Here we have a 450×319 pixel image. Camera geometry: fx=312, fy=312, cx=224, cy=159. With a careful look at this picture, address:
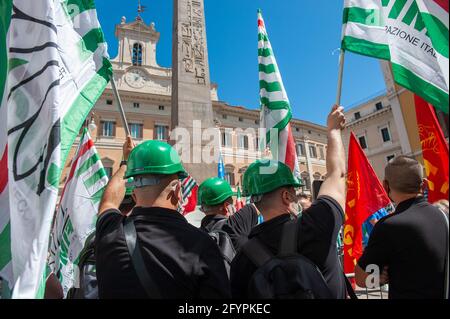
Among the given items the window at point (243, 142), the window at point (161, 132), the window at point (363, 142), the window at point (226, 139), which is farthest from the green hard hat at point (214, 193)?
the window at point (363, 142)

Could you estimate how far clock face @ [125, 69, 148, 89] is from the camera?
2638cm

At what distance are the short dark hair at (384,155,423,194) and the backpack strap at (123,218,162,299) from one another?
130 cm

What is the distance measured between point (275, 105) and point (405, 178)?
7.06 ft

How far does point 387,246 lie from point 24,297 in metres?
1.61

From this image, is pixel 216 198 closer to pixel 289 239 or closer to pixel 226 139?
pixel 289 239

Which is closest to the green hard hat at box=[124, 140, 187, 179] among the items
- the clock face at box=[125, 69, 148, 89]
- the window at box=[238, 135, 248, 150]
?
the clock face at box=[125, 69, 148, 89]

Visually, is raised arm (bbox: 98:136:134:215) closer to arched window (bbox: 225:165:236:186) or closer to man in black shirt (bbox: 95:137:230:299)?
man in black shirt (bbox: 95:137:230:299)

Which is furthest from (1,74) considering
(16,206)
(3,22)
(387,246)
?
(387,246)

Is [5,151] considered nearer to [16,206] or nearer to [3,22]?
[16,206]

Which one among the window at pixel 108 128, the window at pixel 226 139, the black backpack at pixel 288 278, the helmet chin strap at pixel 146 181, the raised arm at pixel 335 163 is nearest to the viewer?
the black backpack at pixel 288 278

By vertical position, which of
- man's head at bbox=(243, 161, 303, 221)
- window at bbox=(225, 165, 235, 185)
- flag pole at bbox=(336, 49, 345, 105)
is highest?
window at bbox=(225, 165, 235, 185)

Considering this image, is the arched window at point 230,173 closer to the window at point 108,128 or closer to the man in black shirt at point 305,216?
the window at point 108,128

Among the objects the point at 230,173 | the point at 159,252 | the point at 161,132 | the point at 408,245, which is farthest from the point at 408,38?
the point at 230,173

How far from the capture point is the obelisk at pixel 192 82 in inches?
234
